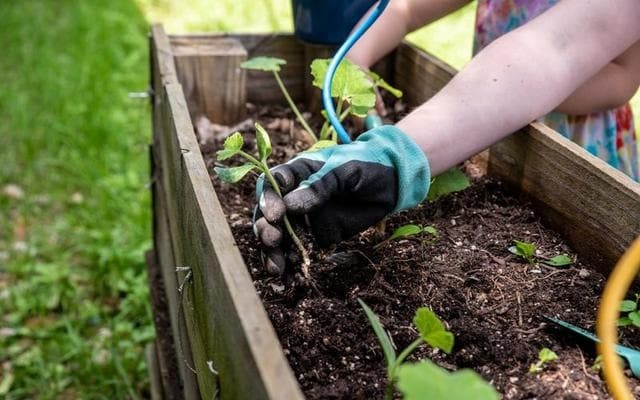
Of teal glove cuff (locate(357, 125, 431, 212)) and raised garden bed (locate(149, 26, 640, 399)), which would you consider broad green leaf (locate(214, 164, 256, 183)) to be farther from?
teal glove cuff (locate(357, 125, 431, 212))

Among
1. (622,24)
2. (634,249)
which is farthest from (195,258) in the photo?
(622,24)

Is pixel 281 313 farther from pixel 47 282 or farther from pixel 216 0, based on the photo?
pixel 216 0

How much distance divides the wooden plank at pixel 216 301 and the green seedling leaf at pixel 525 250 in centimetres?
50

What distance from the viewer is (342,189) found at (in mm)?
1131

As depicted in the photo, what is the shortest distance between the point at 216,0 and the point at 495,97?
365 centimetres

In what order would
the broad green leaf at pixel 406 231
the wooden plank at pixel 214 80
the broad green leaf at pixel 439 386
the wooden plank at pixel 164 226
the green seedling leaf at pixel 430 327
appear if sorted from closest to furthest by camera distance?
1. the broad green leaf at pixel 439 386
2. the green seedling leaf at pixel 430 327
3. the broad green leaf at pixel 406 231
4. the wooden plank at pixel 164 226
5. the wooden plank at pixel 214 80

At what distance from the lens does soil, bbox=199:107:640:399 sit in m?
1.02

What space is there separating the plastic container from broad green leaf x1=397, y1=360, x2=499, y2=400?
1.34 m

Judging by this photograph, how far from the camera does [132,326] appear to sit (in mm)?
2545

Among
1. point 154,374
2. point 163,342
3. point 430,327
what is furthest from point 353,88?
point 154,374

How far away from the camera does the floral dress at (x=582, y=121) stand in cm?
171

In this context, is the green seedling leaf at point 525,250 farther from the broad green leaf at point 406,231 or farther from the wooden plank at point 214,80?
the wooden plank at point 214,80

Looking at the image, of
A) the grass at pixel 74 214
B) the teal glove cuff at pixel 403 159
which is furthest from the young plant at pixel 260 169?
the grass at pixel 74 214

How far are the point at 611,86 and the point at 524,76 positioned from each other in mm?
354
